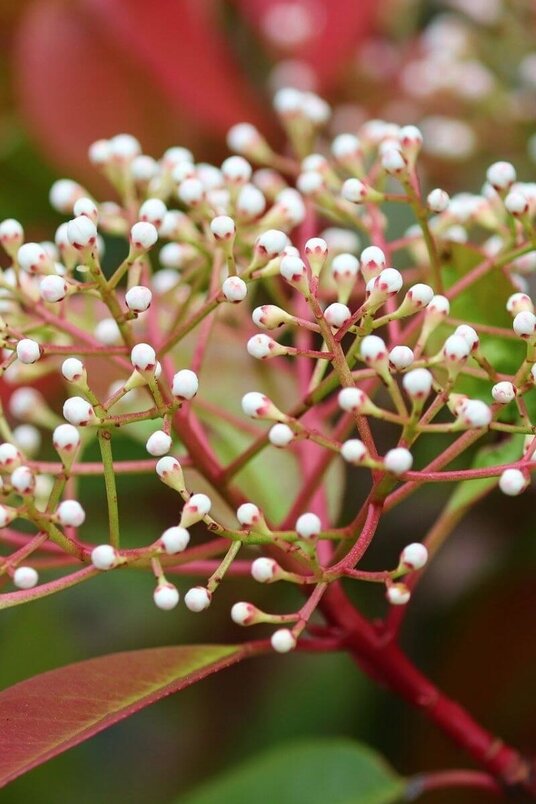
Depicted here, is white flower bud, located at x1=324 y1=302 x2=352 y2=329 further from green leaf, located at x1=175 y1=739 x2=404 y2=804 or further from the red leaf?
green leaf, located at x1=175 y1=739 x2=404 y2=804

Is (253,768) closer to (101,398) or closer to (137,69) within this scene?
(101,398)

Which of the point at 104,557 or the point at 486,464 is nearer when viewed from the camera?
the point at 104,557

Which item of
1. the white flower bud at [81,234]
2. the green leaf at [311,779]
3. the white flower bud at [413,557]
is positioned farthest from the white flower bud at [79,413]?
the green leaf at [311,779]

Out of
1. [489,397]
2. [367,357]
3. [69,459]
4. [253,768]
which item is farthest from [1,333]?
[253,768]

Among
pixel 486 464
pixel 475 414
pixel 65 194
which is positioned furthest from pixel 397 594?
pixel 65 194

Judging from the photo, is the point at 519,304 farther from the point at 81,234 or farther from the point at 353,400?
the point at 81,234
